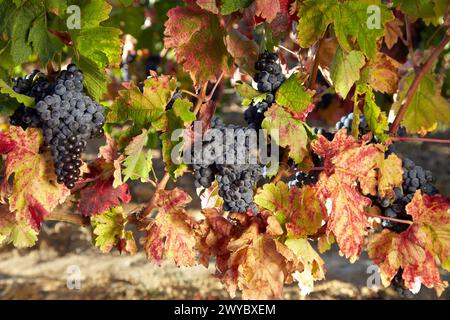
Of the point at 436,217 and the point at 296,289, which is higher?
the point at 436,217

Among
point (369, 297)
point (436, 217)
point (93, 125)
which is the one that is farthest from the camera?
point (369, 297)

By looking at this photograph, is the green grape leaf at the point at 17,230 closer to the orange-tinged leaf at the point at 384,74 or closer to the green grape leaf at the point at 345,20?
Answer: the green grape leaf at the point at 345,20

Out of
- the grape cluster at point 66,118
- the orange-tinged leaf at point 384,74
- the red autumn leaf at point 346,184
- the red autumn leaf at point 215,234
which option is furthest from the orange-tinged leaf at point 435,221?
the grape cluster at point 66,118

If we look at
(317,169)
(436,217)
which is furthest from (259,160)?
(436,217)

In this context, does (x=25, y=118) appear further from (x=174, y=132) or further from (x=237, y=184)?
(x=237, y=184)

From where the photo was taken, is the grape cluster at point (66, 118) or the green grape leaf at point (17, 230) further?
the green grape leaf at point (17, 230)

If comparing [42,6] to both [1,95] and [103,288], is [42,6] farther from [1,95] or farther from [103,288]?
[103,288]

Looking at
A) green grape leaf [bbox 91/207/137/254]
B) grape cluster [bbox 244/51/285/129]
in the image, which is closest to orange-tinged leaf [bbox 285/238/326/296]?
grape cluster [bbox 244/51/285/129]

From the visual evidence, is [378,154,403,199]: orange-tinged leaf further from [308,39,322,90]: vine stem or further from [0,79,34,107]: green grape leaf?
[0,79,34,107]: green grape leaf
